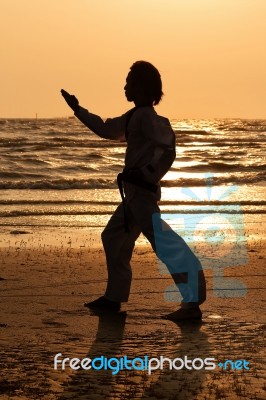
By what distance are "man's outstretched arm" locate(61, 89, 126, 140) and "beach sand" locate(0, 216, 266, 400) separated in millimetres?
1340

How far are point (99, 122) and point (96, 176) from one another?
2154cm

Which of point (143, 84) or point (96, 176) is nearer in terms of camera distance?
point (143, 84)

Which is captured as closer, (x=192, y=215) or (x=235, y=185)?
(x=192, y=215)

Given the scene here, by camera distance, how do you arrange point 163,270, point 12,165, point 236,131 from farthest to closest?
point 236,131 → point 12,165 → point 163,270

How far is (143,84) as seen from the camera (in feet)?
23.8

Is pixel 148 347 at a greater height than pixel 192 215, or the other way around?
pixel 192 215

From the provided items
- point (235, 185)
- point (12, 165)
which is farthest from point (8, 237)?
point (12, 165)

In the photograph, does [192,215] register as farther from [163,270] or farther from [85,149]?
[85,149]

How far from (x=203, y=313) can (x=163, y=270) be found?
2083 millimetres

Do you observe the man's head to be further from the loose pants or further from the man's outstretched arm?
the loose pants

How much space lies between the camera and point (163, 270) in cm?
951
